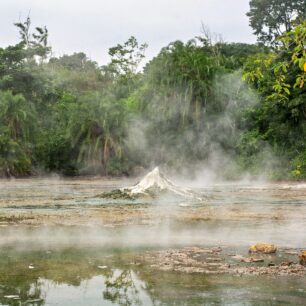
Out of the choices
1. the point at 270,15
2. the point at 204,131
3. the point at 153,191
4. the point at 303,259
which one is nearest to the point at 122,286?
the point at 303,259

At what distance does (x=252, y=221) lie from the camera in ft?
47.8

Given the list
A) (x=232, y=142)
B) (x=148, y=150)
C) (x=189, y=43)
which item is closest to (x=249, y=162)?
(x=232, y=142)

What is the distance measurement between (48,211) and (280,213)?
6.39m

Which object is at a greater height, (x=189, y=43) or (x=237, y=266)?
(x=189, y=43)

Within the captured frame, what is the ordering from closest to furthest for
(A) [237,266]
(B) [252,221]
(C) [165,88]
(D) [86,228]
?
(A) [237,266]
(D) [86,228]
(B) [252,221]
(C) [165,88]

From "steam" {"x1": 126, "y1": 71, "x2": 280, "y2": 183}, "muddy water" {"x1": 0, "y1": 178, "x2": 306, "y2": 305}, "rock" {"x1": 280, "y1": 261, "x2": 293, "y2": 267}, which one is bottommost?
"muddy water" {"x1": 0, "y1": 178, "x2": 306, "y2": 305}

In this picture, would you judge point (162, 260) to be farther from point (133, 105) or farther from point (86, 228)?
point (133, 105)

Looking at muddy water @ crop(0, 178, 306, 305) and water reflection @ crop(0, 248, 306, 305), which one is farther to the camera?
muddy water @ crop(0, 178, 306, 305)

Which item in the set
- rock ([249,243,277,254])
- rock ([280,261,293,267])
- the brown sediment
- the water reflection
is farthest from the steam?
the water reflection

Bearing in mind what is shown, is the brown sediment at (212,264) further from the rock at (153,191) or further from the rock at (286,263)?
the rock at (153,191)

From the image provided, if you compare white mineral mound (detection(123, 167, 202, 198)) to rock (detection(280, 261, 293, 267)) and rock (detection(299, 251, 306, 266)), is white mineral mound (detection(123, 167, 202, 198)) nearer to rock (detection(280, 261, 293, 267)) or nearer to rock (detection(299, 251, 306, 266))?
rock (detection(299, 251, 306, 266))

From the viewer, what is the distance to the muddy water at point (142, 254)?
6551 millimetres

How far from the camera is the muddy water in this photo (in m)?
6.55

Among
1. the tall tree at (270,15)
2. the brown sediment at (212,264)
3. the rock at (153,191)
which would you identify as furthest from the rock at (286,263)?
the tall tree at (270,15)
